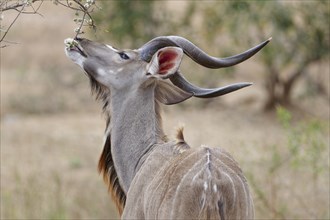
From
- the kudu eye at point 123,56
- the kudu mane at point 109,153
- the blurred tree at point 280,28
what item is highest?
the blurred tree at point 280,28

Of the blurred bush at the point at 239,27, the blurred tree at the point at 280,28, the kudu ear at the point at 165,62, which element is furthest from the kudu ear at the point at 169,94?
the blurred bush at the point at 239,27

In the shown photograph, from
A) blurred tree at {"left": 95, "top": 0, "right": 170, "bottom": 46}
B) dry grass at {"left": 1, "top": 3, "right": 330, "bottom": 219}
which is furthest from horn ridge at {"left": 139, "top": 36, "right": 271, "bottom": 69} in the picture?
blurred tree at {"left": 95, "top": 0, "right": 170, "bottom": 46}

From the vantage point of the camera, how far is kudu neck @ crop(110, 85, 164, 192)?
6457 mm

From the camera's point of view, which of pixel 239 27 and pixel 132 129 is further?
pixel 239 27

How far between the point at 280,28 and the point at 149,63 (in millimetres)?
7534

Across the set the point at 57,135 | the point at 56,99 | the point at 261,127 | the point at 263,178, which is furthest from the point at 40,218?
the point at 56,99

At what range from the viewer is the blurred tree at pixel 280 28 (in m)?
13.5

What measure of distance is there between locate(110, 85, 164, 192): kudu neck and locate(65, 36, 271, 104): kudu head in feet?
0.26

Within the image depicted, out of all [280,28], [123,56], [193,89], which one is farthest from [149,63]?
[280,28]

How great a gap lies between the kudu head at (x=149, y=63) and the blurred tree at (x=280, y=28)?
6683mm

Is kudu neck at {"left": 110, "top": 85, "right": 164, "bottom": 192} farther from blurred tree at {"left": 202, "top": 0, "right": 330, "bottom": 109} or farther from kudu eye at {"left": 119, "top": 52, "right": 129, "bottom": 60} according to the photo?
blurred tree at {"left": 202, "top": 0, "right": 330, "bottom": 109}

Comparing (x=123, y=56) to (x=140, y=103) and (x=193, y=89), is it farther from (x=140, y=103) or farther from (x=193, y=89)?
(x=193, y=89)

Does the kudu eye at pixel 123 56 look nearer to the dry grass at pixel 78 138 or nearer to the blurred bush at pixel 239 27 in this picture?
the dry grass at pixel 78 138

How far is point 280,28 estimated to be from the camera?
13.8m
